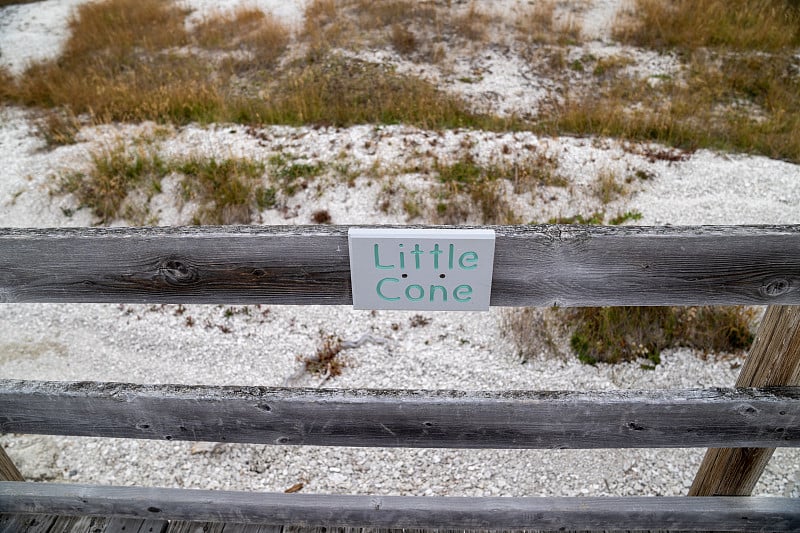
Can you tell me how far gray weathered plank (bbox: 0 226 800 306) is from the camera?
1.89 m

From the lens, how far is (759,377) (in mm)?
2354

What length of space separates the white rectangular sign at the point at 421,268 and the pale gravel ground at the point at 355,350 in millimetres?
2667

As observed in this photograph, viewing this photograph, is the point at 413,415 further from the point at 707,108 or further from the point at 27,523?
the point at 707,108

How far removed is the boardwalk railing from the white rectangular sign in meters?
0.07

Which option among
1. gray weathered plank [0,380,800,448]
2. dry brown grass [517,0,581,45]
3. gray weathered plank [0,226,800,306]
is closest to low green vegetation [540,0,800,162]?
dry brown grass [517,0,581,45]

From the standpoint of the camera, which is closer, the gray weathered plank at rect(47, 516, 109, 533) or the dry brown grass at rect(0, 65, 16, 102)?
the gray weathered plank at rect(47, 516, 109, 533)

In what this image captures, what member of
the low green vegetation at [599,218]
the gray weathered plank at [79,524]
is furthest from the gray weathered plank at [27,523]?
the low green vegetation at [599,218]

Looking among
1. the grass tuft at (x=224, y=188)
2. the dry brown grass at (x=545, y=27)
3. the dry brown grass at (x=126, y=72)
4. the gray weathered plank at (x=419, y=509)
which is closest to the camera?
the gray weathered plank at (x=419, y=509)

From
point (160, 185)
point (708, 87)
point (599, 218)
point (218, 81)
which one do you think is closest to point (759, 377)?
point (599, 218)

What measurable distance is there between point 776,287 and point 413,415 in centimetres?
140

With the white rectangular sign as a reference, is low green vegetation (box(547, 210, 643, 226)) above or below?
below

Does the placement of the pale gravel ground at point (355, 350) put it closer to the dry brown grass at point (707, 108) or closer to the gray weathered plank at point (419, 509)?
the dry brown grass at point (707, 108)

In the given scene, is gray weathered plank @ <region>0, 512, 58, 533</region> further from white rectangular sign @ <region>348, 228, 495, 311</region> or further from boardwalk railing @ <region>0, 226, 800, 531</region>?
white rectangular sign @ <region>348, 228, 495, 311</region>

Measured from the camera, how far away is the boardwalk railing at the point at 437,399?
75.6 inches
